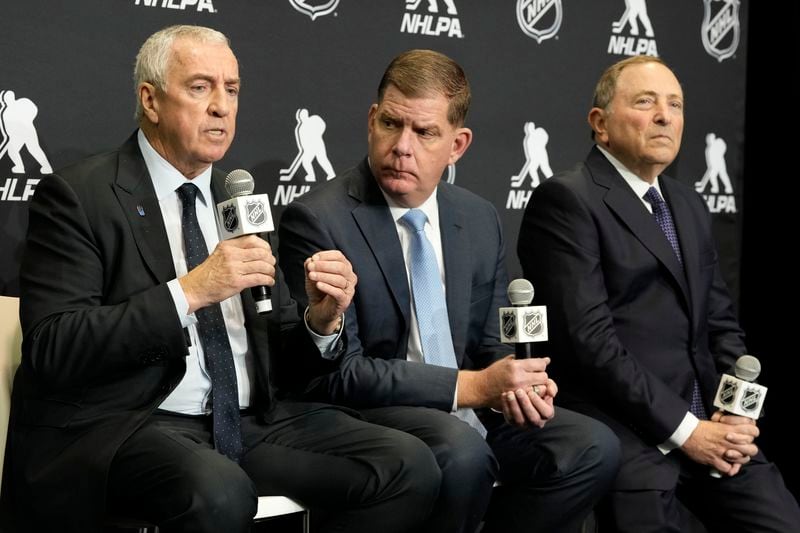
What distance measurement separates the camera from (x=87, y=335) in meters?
2.79

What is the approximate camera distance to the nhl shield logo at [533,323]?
3008 millimetres

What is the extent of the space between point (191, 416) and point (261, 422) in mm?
226

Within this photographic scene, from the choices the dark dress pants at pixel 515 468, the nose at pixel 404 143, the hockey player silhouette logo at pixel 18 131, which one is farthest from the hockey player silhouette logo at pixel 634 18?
the hockey player silhouette logo at pixel 18 131

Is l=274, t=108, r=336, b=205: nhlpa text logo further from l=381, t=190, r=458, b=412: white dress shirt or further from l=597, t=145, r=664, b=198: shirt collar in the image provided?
l=597, t=145, r=664, b=198: shirt collar

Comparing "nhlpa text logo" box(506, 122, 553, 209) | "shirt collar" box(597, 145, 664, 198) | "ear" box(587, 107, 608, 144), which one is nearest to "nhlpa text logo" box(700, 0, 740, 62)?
"nhlpa text logo" box(506, 122, 553, 209)

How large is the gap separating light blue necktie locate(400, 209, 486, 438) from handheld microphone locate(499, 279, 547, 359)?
0.41 metres

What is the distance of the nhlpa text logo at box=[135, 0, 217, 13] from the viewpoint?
382 cm

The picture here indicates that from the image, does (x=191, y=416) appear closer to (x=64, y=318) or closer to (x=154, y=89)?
(x=64, y=318)

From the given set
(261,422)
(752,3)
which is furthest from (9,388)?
(752,3)

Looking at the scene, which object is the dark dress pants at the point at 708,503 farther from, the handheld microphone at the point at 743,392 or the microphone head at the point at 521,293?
the microphone head at the point at 521,293

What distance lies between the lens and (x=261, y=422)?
320 centimetres

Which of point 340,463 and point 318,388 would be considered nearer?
point 340,463

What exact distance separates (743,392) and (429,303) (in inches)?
43.3

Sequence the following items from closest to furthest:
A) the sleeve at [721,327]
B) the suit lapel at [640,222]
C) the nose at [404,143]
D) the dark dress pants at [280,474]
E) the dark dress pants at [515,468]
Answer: the dark dress pants at [280,474] < the dark dress pants at [515,468] < the nose at [404,143] < the suit lapel at [640,222] < the sleeve at [721,327]
